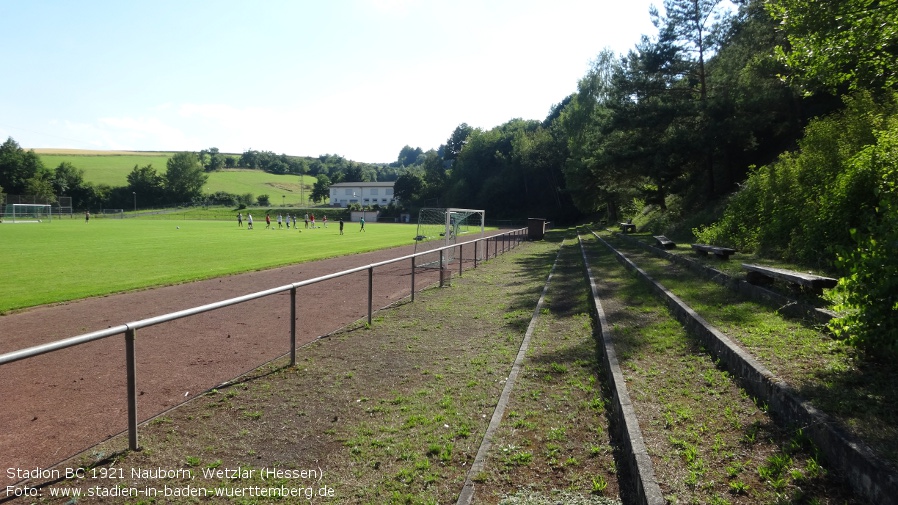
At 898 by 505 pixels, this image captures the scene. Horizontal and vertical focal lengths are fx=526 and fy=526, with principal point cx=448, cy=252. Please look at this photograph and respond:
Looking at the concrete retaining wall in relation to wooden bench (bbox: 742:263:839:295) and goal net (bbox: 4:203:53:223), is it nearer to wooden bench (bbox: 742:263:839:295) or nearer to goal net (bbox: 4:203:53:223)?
wooden bench (bbox: 742:263:839:295)

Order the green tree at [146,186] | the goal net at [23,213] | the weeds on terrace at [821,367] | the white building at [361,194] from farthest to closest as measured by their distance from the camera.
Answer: the white building at [361,194] → the green tree at [146,186] → the goal net at [23,213] → the weeds on terrace at [821,367]

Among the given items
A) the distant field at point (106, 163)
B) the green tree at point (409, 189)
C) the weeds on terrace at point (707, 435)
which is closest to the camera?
the weeds on terrace at point (707, 435)

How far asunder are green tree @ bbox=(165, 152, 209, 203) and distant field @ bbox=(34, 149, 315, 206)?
12.2 feet

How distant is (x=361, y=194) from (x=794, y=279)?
127 metres

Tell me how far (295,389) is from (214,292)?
26.4 ft

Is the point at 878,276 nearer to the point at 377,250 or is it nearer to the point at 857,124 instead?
the point at 857,124

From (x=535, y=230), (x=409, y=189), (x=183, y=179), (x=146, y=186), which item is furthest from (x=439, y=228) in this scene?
(x=183, y=179)

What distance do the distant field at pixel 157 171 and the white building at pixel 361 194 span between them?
876 cm

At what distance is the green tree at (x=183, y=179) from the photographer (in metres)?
117

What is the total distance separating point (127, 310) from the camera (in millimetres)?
10617

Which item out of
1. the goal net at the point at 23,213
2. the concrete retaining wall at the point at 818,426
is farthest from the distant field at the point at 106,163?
the concrete retaining wall at the point at 818,426

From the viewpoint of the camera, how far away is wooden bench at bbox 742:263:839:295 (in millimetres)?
6738

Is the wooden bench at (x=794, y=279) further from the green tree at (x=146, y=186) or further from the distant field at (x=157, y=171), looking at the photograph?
the distant field at (x=157, y=171)

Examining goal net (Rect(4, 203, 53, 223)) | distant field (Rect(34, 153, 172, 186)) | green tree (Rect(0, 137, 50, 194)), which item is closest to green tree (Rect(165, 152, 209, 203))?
distant field (Rect(34, 153, 172, 186))
